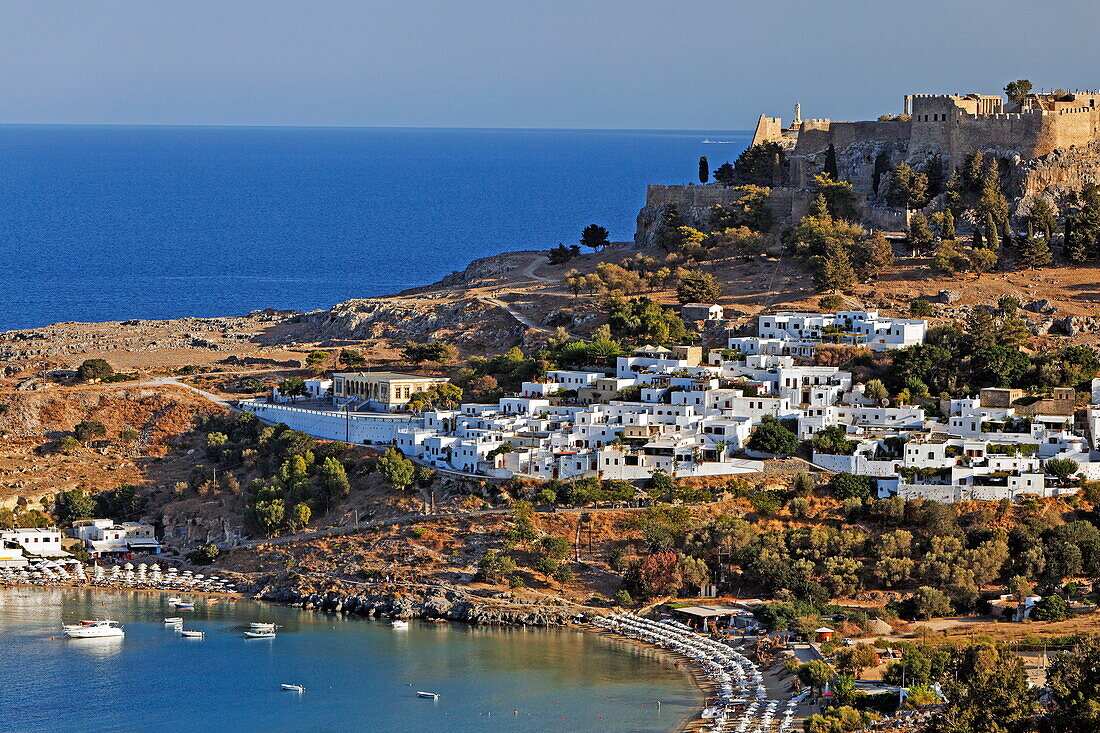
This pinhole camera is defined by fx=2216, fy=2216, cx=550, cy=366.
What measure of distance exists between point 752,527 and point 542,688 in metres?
8.57

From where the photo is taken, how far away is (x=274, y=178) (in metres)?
199

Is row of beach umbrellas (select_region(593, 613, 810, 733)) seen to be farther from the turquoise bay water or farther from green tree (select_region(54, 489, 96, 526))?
green tree (select_region(54, 489, 96, 526))

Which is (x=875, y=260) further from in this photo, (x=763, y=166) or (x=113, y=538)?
(x=113, y=538)

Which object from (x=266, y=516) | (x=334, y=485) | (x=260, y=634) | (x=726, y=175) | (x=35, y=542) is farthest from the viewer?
(x=726, y=175)

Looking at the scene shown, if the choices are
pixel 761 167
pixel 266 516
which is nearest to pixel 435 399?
pixel 266 516

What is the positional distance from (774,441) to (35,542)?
719 inches

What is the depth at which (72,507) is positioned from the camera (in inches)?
2207

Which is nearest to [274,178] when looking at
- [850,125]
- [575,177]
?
[575,177]

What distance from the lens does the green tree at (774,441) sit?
2096 inches

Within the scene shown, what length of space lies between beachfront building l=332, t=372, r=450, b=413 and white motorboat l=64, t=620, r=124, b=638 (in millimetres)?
13115

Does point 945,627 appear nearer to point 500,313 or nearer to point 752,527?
point 752,527

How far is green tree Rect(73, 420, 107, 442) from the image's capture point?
2378 inches

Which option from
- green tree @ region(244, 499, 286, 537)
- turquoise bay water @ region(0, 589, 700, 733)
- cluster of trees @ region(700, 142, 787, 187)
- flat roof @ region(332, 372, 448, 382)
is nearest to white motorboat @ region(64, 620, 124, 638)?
turquoise bay water @ region(0, 589, 700, 733)

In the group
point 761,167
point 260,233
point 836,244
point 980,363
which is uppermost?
point 260,233
